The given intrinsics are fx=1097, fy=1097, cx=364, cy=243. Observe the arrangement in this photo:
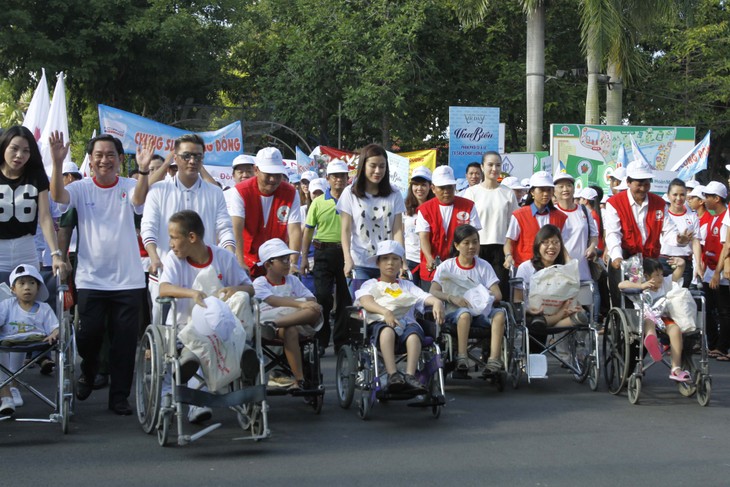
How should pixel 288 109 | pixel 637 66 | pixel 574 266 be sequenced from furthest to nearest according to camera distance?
1. pixel 288 109
2. pixel 637 66
3. pixel 574 266

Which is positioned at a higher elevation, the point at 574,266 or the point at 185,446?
the point at 574,266

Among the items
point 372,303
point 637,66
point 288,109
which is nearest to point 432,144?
point 288,109

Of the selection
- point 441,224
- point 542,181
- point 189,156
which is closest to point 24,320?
point 189,156

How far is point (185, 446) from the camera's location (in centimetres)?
678

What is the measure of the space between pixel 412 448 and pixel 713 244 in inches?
264

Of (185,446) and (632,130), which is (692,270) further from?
(632,130)

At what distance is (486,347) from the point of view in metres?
9.27

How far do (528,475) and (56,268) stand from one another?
3384mm

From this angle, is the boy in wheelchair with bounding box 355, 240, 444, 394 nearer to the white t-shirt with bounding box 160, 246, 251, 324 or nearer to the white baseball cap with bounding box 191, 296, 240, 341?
the white t-shirt with bounding box 160, 246, 251, 324

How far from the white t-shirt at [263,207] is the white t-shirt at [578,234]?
2.82 metres

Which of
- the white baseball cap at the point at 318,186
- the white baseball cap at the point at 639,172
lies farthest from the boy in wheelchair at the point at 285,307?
the white baseball cap at the point at 318,186

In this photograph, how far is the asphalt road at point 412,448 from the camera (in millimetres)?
6020

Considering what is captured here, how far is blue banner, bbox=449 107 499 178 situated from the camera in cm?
2045

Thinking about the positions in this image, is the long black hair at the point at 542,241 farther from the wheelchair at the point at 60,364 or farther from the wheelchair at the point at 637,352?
the wheelchair at the point at 60,364
